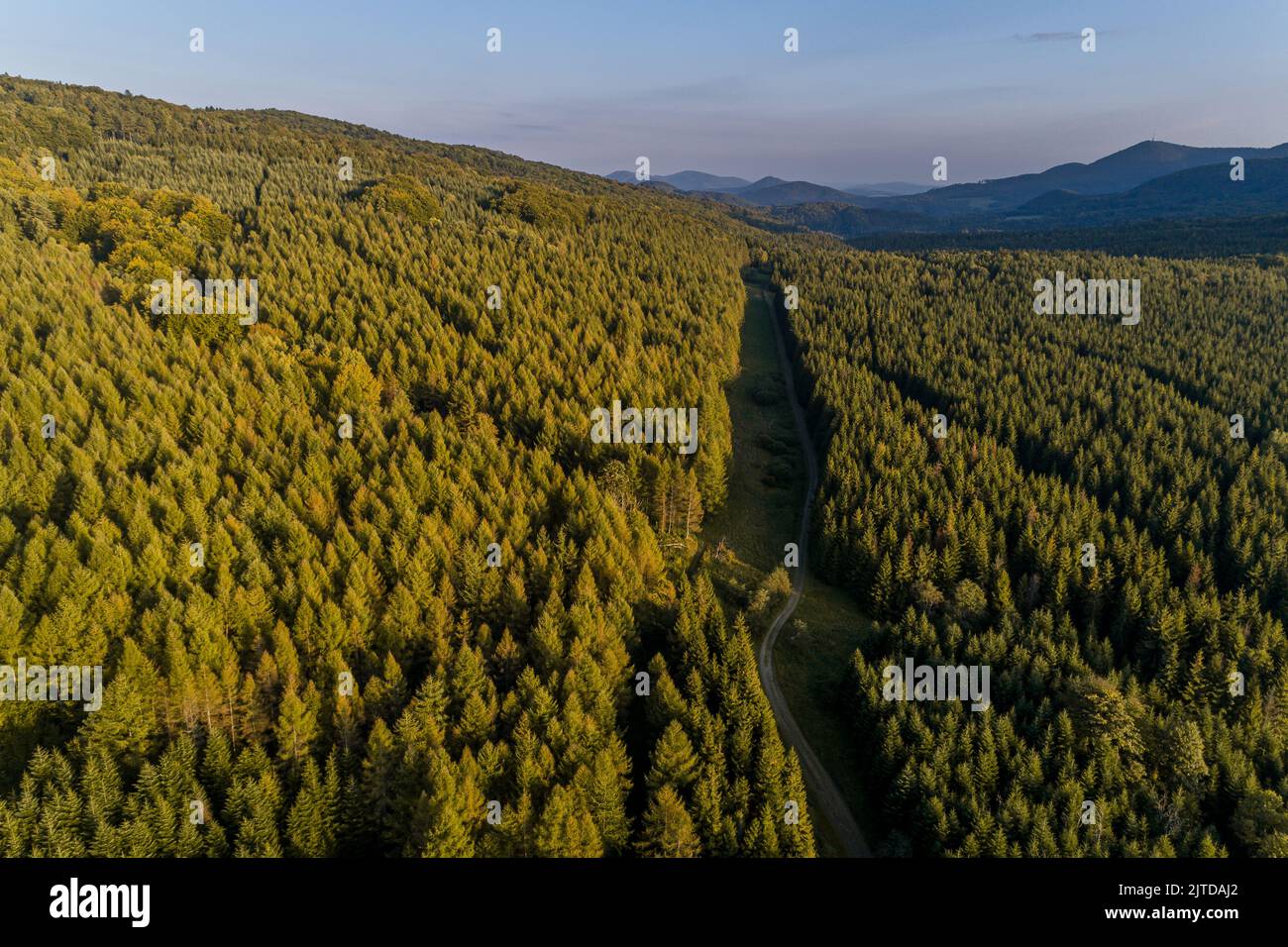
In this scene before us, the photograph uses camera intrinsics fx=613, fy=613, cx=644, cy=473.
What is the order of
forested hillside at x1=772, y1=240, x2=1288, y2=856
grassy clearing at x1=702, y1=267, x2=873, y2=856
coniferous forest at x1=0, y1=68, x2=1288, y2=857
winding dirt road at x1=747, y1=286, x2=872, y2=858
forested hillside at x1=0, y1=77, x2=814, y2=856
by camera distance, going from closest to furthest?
forested hillside at x1=0, y1=77, x2=814, y2=856
coniferous forest at x1=0, y1=68, x2=1288, y2=857
forested hillside at x1=772, y1=240, x2=1288, y2=856
winding dirt road at x1=747, y1=286, x2=872, y2=858
grassy clearing at x1=702, y1=267, x2=873, y2=856

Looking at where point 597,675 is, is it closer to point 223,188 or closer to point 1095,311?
point 223,188

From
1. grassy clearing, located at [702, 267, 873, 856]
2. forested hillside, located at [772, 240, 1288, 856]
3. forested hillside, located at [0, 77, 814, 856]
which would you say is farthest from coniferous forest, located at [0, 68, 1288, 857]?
grassy clearing, located at [702, 267, 873, 856]

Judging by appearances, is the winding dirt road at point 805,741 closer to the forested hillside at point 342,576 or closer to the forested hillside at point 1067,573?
the forested hillside at point 1067,573

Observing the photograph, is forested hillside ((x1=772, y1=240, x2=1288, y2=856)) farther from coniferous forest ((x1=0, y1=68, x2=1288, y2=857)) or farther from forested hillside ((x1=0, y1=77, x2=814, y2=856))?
forested hillside ((x1=0, y1=77, x2=814, y2=856))

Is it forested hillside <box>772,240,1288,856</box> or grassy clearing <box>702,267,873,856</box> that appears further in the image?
grassy clearing <box>702,267,873,856</box>

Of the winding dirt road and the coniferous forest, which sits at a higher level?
the coniferous forest

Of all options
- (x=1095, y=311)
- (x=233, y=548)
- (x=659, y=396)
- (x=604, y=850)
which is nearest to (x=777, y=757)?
(x=604, y=850)
